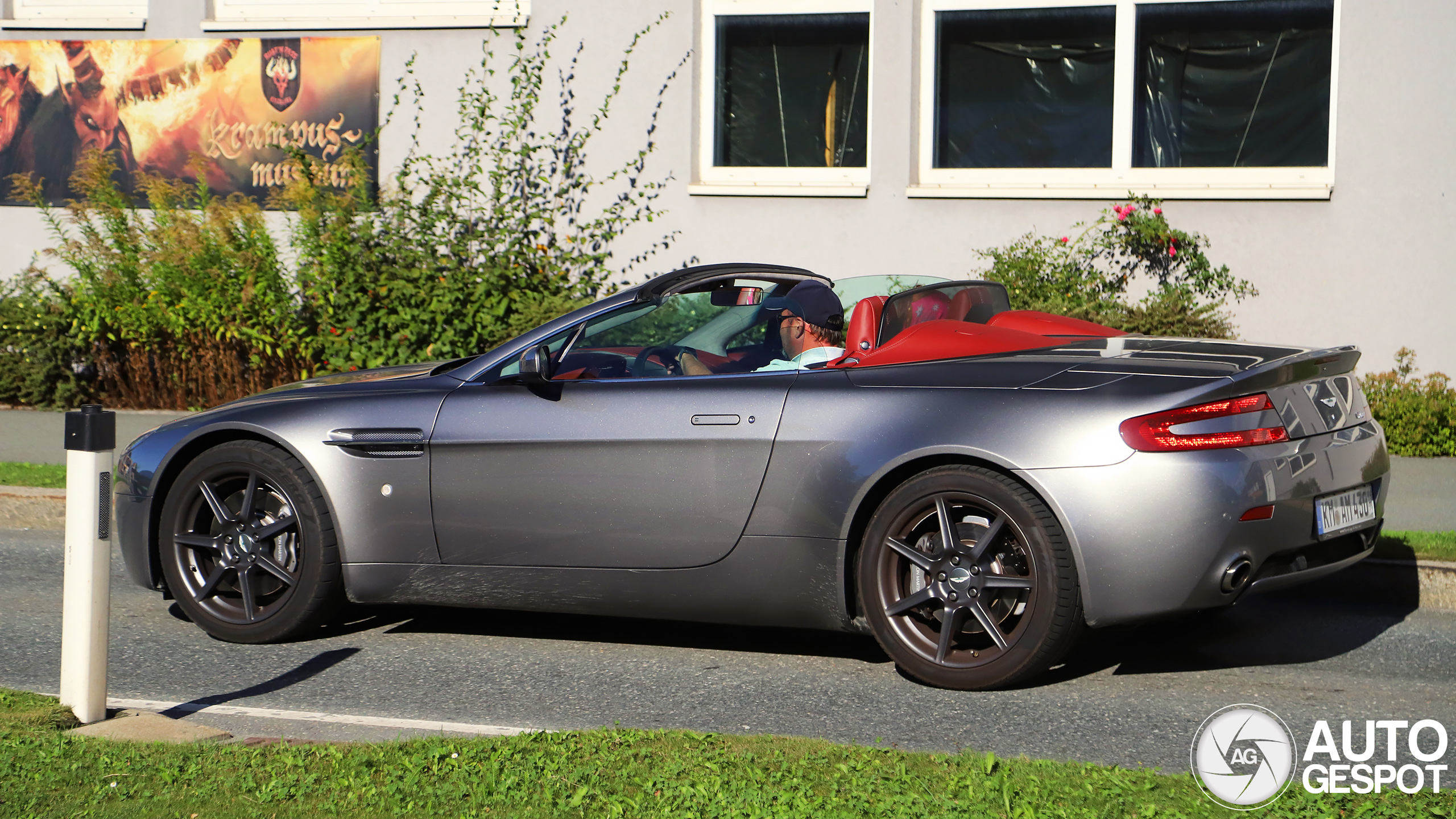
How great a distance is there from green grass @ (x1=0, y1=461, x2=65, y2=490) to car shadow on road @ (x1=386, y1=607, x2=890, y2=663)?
11.6 ft

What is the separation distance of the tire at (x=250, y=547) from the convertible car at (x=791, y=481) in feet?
0.04

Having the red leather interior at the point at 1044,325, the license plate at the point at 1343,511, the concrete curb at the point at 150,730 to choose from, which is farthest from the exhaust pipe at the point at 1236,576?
the concrete curb at the point at 150,730

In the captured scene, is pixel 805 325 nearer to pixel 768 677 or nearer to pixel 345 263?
pixel 768 677

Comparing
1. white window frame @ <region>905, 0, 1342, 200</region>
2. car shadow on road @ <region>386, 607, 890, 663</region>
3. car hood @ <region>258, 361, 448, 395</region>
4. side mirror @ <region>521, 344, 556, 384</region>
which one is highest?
white window frame @ <region>905, 0, 1342, 200</region>

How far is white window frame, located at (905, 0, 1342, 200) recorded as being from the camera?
10125 millimetres

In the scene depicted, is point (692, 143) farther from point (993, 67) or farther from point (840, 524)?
point (840, 524)

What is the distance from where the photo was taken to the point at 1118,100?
10609 millimetres

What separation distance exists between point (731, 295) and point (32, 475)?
5148 mm

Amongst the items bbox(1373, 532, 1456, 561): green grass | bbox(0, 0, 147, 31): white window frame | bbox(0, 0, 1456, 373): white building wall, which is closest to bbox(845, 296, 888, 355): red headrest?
bbox(1373, 532, 1456, 561): green grass

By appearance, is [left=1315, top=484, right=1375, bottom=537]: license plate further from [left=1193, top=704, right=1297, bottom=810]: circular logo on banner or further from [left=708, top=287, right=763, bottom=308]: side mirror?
[left=708, top=287, right=763, bottom=308]: side mirror

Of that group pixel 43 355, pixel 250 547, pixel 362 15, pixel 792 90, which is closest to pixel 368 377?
pixel 250 547

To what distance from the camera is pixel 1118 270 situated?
10422 millimetres

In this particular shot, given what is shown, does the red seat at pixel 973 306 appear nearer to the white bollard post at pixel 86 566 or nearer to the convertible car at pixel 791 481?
the convertible car at pixel 791 481

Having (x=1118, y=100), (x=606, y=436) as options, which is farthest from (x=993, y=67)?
(x=606, y=436)
